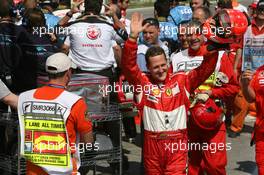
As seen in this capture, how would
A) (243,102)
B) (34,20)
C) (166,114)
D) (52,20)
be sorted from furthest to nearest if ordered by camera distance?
(243,102) → (52,20) → (34,20) → (166,114)

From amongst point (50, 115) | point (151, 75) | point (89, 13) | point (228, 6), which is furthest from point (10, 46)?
point (228, 6)

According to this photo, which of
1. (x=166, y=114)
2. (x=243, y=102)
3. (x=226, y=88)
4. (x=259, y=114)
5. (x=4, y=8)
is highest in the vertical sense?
(x=4, y=8)

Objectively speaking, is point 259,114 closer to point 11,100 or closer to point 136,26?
point 136,26

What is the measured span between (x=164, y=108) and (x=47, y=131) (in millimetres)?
1406

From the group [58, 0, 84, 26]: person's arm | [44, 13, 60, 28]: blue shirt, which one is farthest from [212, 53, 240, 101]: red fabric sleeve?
[44, 13, 60, 28]: blue shirt

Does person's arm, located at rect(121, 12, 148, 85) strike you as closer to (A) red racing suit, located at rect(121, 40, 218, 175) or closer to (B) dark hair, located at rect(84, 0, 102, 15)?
(A) red racing suit, located at rect(121, 40, 218, 175)

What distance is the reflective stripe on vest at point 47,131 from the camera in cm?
589

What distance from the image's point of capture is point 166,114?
6.86 m

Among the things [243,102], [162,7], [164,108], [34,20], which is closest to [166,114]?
[164,108]

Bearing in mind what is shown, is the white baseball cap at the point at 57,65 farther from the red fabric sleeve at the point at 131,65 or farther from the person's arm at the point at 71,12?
the person's arm at the point at 71,12

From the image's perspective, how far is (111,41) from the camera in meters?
8.73

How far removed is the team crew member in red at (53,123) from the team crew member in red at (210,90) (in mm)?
2097

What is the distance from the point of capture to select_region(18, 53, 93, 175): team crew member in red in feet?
19.3

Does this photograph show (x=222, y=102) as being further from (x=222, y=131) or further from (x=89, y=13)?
(x=89, y=13)
